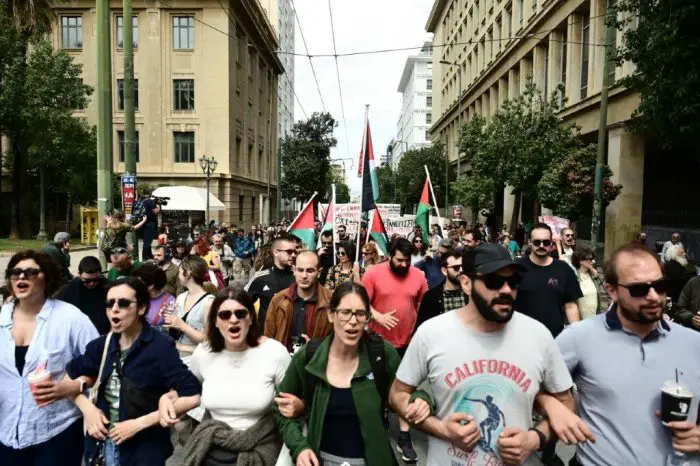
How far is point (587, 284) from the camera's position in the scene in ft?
20.7

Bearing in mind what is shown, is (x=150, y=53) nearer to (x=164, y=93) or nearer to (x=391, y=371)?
(x=164, y=93)

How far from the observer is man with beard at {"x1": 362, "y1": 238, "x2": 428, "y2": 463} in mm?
5223

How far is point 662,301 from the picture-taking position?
225 cm

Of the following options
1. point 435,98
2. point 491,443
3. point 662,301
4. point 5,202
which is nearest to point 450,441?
point 491,443

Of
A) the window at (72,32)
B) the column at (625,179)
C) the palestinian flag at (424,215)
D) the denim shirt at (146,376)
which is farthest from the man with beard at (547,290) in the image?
the window at (72,32)

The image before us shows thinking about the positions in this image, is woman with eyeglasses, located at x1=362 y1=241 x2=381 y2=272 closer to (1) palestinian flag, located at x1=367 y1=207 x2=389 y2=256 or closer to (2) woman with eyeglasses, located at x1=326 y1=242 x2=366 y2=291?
(1) palestinian flag, located at x1=367 y1=207 x2=389 y2=256

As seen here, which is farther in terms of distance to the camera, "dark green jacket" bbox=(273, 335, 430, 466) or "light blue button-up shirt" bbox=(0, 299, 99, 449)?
"light blue button-up shirt" bbox=(0, 299, 99, 449)

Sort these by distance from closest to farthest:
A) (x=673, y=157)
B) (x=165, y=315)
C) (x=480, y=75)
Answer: (x=165, y=315) → (x=673, y=157) → (x=480, y=75)

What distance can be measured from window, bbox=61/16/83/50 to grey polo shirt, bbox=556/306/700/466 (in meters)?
39.6

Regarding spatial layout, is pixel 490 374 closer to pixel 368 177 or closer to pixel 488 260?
pixel 488 260

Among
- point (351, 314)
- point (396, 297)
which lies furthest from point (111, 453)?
point (396, 297)

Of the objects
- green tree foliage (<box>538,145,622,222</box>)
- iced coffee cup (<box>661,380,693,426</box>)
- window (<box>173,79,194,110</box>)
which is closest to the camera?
iced coffee cup (<box>661,380,693,426</box>)

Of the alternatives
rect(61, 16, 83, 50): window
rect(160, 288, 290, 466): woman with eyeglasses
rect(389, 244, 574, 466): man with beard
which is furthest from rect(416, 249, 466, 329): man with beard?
rect(61, 16, 83, 50): window

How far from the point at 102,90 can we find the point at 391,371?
7.85 m
